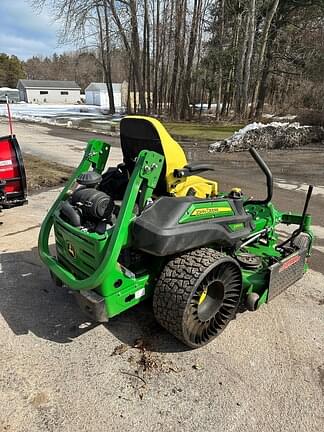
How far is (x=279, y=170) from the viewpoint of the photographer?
9477 mm

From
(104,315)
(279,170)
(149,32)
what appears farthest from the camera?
(149,32)

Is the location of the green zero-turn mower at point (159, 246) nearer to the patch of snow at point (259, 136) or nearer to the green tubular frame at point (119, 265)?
the green tubular frame at point (119, 265)

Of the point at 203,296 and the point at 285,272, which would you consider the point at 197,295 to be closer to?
the point at 203,296

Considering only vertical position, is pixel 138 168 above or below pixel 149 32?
below

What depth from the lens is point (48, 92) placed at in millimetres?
71938

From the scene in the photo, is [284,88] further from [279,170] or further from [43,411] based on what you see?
[43,411]

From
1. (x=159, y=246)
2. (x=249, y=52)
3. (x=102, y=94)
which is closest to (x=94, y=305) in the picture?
(x=159, y=246)

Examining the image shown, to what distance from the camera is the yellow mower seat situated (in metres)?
2.87

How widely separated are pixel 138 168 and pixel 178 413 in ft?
5.11

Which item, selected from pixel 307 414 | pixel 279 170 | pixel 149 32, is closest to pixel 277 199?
pixel 279 170

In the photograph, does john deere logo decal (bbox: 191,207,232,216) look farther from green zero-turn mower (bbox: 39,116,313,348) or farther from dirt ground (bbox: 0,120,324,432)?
dirt ground (bbox: 0,120,324,432)

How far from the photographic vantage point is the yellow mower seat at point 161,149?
113 inches

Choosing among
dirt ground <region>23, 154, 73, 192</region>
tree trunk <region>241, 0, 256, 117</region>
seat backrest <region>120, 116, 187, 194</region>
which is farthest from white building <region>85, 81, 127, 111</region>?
seat backrest <region>120, 116, 187, 194</region>

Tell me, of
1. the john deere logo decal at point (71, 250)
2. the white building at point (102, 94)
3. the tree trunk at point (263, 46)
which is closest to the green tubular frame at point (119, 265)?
the john deere logo decal at point (71, 250)
